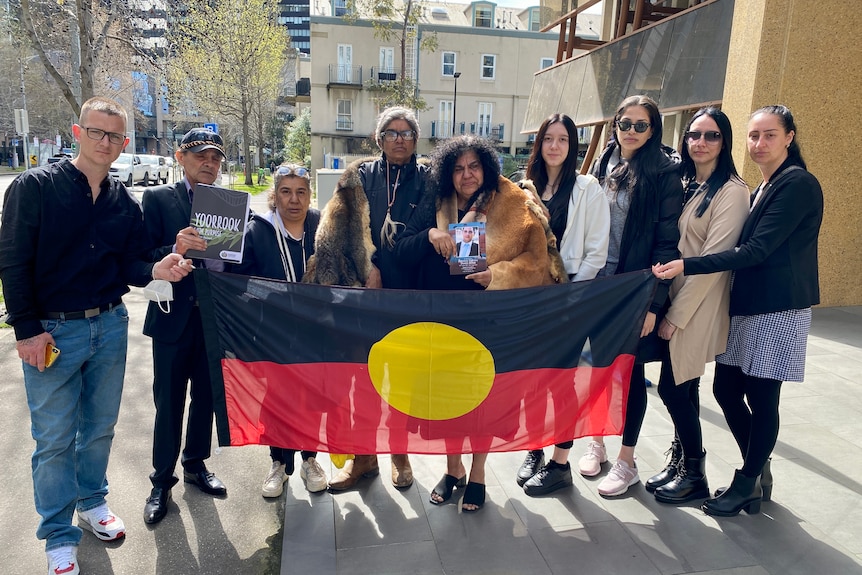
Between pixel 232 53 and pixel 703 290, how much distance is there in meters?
29.1

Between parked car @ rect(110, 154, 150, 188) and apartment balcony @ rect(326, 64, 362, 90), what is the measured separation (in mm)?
13386

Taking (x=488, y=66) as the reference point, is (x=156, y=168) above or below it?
below

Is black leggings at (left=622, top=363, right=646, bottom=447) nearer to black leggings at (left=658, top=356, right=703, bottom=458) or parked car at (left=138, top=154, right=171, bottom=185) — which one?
black leggings at (left=658, top=356, right=703, bottom=458)

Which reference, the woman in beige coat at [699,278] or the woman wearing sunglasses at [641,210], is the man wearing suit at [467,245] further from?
the woman in beige coat at [699,278]

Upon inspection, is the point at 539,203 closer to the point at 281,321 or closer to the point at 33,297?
the point at 281,321

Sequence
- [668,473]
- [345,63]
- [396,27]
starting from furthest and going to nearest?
[345,63], [396,27], [668,473]

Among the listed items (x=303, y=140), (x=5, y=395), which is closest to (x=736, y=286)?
(x=5, y=395)

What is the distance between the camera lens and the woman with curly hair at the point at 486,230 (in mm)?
3084

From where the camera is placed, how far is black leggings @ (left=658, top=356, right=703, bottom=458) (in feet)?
10.8

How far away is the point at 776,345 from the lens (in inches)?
118

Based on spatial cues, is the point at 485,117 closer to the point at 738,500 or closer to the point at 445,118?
the point at 445,118

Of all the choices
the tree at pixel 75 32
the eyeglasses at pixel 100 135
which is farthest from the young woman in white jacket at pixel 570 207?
the tree at pixel 75 32

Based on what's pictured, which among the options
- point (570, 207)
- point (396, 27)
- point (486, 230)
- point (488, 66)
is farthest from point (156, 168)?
point (570, 207)

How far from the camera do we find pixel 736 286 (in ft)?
10.3
